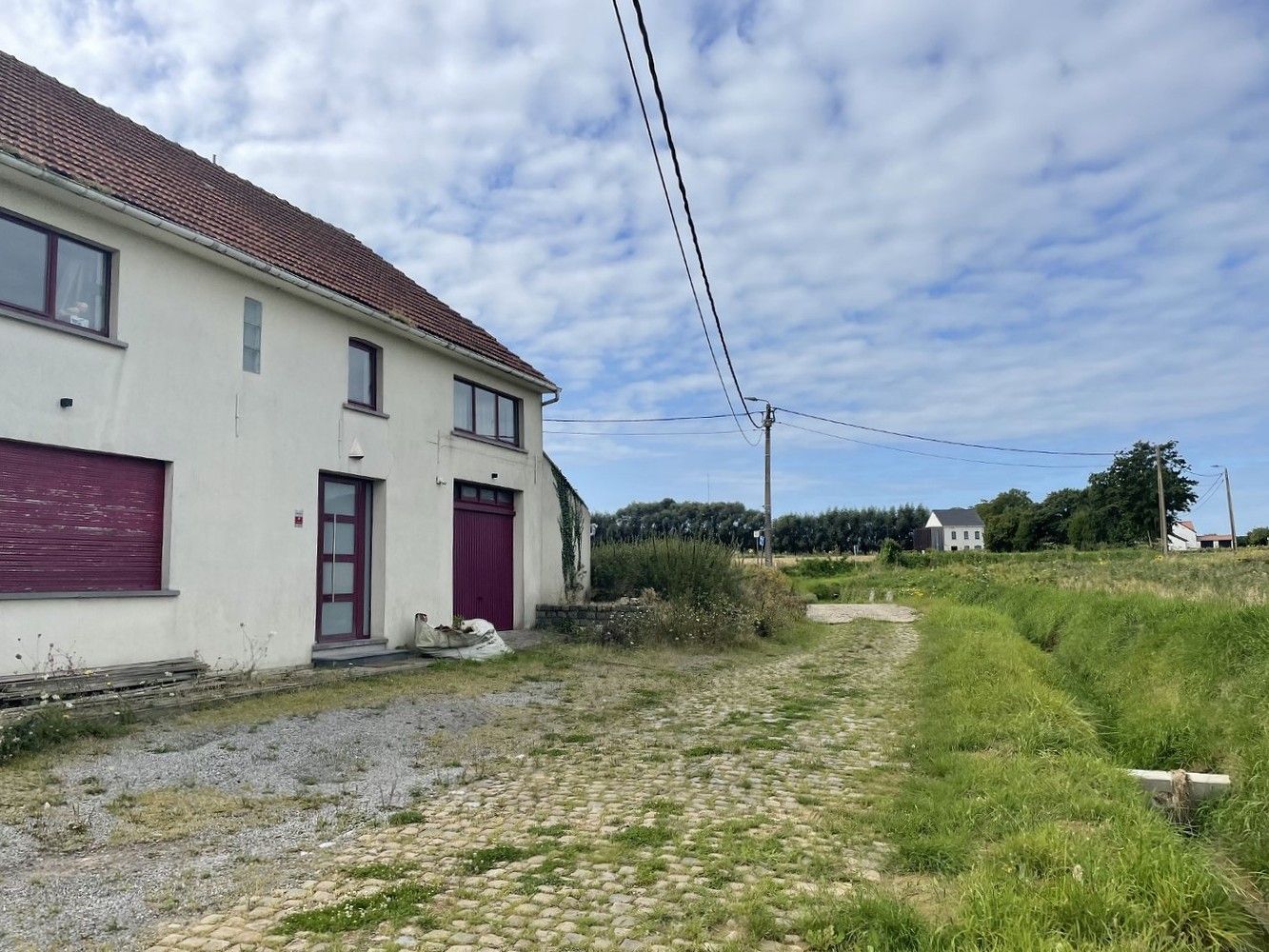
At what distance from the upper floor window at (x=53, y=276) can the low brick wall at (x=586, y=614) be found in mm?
9258

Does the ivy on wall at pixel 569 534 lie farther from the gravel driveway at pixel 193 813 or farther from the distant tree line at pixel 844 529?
the distant tree line at pixel 844 529

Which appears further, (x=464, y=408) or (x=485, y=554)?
(x=485, y=554)

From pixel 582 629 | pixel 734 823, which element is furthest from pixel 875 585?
pixel 734 823

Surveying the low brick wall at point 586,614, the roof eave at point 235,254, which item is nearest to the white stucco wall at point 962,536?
the low brick wall at point 586,614

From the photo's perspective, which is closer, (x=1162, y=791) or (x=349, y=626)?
(x=1162, y=791)

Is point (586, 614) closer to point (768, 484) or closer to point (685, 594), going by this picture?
point (685, 594)

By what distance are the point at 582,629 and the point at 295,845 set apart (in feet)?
35.4

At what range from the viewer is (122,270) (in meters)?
9.34

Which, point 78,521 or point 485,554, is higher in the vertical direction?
point 78,521

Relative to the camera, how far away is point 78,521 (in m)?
8.85

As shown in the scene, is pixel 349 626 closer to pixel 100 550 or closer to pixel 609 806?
pixel 100 550

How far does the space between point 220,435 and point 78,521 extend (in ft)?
6.24

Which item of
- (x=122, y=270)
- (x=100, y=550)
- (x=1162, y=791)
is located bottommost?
(x=1162, y=791)

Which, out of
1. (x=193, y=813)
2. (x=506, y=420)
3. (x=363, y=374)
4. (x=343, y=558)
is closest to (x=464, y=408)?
(x=506, y=420)
